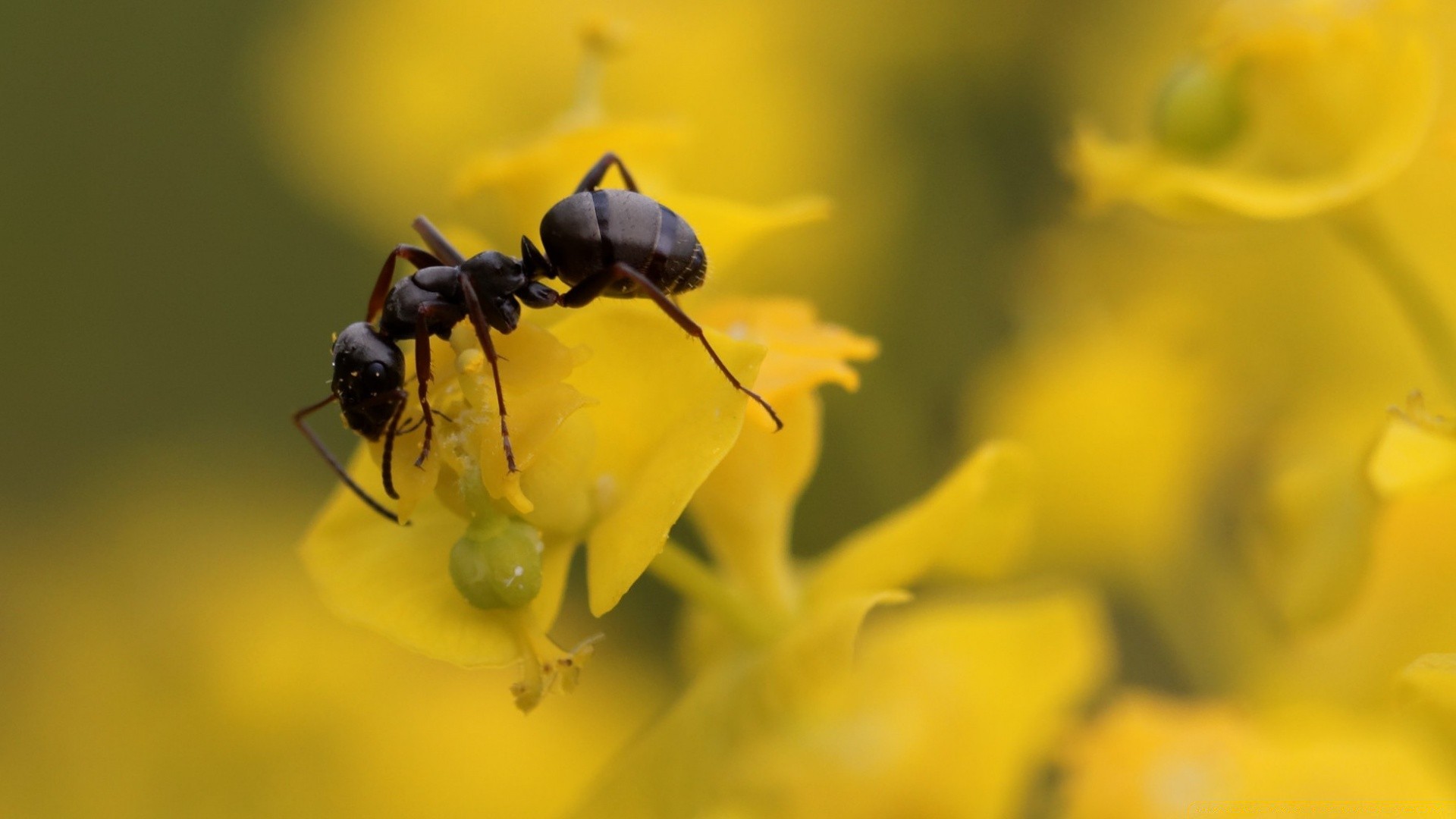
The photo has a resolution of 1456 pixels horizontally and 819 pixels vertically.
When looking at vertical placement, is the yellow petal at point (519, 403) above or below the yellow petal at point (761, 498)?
below

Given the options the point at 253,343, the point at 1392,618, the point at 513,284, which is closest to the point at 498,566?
the point at 513,284

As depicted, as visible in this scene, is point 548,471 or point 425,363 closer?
point 548,471

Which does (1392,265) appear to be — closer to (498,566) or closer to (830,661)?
(830,661)

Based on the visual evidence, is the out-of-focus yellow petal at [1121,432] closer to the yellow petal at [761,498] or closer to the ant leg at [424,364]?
the yellow petal at [761,498]

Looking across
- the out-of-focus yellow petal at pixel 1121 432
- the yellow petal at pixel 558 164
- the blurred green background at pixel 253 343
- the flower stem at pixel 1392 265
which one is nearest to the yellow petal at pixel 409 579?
the yellow petal at pixel 558 164

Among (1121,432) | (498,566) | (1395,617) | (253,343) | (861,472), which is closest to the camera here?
(498,566)

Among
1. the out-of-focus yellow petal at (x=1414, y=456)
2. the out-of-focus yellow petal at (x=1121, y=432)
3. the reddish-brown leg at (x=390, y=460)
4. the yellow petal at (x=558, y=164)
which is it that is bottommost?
the reddish-brown leg at (x=390, y=460)
